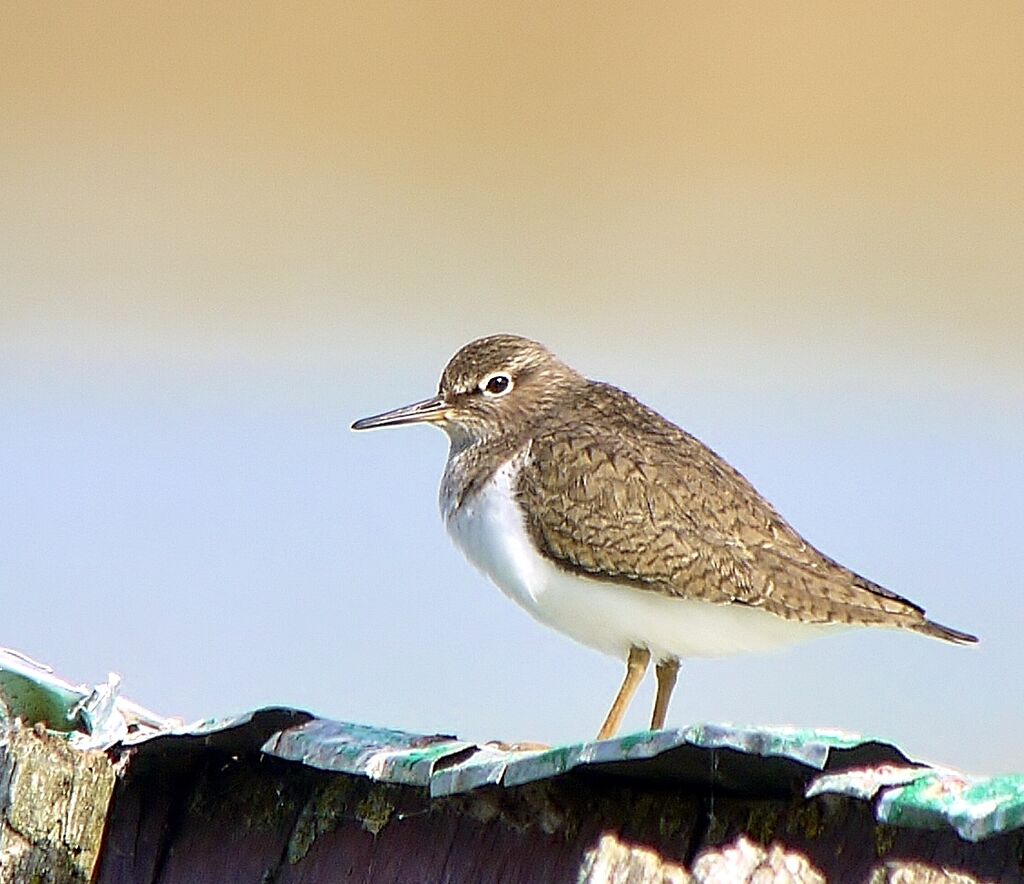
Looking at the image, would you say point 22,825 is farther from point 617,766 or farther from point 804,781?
point 804,781

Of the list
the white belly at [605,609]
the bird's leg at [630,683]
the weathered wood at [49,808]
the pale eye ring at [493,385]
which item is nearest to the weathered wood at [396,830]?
the weathered wood at [49,808]

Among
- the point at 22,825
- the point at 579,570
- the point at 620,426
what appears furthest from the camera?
the point at 620,426

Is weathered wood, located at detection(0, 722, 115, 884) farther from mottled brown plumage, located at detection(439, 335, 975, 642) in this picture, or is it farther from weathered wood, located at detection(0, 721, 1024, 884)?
mottled brown plumage, located at detection(439, 335, 975, 642)

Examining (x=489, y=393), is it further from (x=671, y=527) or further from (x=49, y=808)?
(x=49, y=808)

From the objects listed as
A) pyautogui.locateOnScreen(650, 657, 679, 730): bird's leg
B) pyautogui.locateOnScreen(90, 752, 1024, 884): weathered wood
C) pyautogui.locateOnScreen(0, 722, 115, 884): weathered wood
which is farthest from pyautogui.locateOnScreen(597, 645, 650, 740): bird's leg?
pyautogui.locateOnScreen(0, 722, 115, 884): weathered wood

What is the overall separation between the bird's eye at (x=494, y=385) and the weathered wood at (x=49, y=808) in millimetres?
2654

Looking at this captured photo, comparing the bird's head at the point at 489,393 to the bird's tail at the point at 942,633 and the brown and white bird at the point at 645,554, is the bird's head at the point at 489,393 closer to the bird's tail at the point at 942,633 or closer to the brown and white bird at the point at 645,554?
the brown and white bird at the point at 645,554

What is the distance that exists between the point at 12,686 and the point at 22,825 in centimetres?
26

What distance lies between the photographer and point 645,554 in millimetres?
4484

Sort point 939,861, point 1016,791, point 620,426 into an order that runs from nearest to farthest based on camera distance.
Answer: point 1016,791, point 939,861, point 620,426

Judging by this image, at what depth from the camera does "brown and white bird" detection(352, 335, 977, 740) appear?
4477 mm

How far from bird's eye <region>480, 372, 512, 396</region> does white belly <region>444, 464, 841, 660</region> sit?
0.72 meters

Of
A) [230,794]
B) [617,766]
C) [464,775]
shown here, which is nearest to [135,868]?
[230,794]

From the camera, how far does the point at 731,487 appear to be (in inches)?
188
